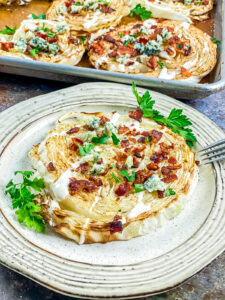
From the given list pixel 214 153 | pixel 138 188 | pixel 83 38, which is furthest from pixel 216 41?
pixel 138 188

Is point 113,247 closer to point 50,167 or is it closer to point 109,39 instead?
point 50,167

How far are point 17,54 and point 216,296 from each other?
3.13 metres

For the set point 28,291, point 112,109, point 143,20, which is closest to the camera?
point 28,291

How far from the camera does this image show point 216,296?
271cm

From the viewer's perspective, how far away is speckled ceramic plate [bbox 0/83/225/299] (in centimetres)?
233

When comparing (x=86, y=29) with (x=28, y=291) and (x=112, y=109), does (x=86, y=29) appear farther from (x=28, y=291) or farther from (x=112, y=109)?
(x=28, y=291)

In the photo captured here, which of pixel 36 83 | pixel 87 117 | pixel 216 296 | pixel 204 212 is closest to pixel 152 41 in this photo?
pixel 36 83

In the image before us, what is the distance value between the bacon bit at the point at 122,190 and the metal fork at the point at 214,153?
0.69 meters

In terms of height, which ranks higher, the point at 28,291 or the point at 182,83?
the point at 182,83

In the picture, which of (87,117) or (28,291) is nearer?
(28,291)

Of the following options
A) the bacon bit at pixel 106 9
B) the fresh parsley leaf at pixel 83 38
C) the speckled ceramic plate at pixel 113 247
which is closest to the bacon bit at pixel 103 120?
the speckled ceramic plate at pixel 113 247

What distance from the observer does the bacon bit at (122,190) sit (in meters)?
2.86

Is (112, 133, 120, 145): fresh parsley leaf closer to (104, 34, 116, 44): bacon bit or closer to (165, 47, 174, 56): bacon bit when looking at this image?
(165, 47, 174, 56): bacon bit

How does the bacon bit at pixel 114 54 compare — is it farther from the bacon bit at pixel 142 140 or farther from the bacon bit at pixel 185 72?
the bacon bit at pixel 142 140
